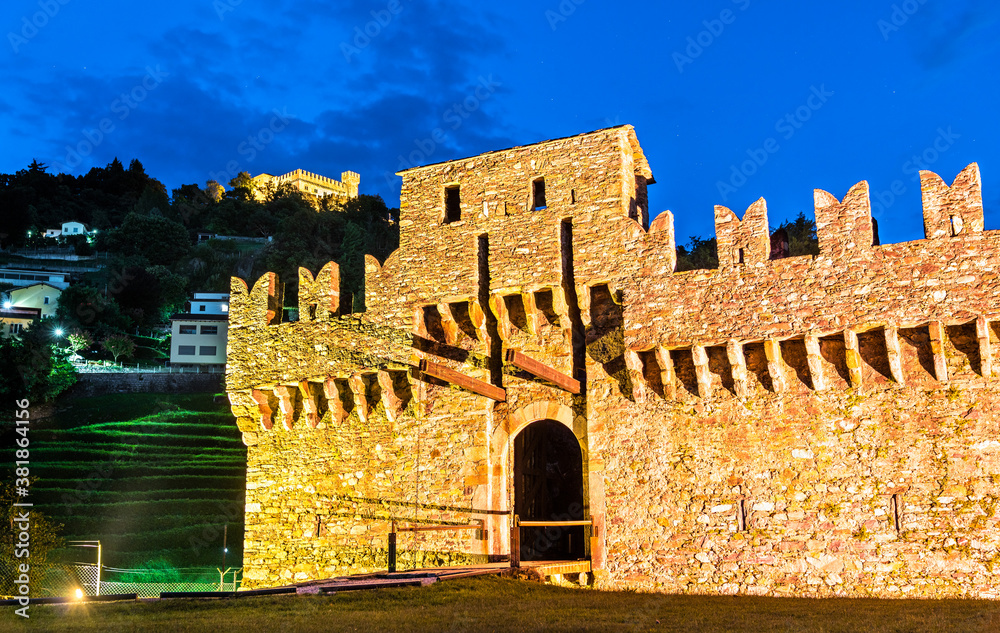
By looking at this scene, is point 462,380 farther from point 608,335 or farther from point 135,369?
point 135,369

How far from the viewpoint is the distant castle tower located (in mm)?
104650

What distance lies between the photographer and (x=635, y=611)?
10883 millimetres

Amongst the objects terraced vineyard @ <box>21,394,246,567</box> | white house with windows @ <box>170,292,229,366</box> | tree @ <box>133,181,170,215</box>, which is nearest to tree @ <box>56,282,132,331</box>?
white house with windows @ <box>170,292,229,366</box>

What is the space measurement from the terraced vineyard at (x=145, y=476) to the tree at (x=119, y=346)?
7923 mm

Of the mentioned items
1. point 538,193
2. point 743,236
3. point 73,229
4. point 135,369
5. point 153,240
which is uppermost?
point 73,229

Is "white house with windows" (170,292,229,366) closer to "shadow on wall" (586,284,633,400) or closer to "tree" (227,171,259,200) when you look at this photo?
"tree" (227,171,259,200)

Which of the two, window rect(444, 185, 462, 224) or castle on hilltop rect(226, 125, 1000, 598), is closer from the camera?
castle on hilltop rect(226, 125, 1000, 598)

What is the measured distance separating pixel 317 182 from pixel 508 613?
10503cm

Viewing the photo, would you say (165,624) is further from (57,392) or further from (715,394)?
(57,392)

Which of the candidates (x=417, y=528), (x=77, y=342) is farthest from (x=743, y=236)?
(x=77, y=342)

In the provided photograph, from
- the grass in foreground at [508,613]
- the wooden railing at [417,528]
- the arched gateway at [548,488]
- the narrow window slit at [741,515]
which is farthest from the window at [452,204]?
the narrow window slit at [741,515]

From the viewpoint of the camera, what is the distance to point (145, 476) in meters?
39.0

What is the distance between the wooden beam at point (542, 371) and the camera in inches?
508

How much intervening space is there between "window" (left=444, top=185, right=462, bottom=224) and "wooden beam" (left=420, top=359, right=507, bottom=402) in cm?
314
